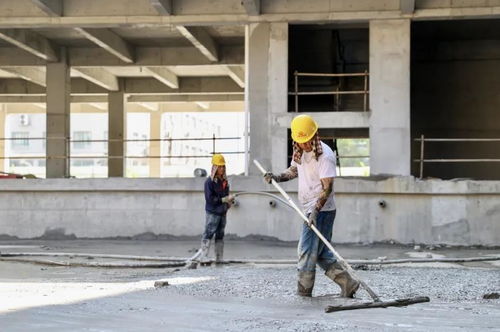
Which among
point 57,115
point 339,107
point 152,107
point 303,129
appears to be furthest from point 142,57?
point 303,129

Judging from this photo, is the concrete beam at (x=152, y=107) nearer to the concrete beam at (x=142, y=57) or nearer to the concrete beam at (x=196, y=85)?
the concrete beam at (x=196, y=85)

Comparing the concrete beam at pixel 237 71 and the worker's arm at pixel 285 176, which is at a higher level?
the concrete beam at pixel 237 71

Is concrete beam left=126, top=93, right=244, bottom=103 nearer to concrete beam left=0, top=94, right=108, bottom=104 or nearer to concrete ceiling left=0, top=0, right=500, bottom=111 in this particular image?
concrete ceiling left=0, top=0, right=500, bottom=111

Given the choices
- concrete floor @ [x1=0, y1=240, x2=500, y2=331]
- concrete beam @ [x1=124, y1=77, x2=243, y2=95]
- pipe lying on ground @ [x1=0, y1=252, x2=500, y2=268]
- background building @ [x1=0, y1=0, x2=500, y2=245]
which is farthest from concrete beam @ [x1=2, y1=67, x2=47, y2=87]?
concrete floor @ [x1=0, y1=240, x2=500, y2=331]

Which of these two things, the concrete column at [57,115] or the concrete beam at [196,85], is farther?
the concrete beam at [196,85]

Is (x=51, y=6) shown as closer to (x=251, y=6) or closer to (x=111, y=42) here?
(x=111, y=42)

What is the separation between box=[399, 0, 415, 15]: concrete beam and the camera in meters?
14.5

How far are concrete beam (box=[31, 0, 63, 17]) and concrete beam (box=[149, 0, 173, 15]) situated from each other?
7.91 ft

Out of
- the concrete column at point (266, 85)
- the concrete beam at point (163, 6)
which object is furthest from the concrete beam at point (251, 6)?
the concrete beam at point (163, 6)

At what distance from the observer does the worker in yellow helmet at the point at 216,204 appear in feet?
34.1

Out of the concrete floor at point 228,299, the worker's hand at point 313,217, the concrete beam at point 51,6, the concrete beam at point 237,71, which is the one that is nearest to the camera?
the concrete floor at point 228,299

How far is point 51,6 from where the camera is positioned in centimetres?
1552

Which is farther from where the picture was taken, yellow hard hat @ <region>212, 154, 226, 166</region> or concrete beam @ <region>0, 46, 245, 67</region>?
concrete beam @ <region>0, 46, 245, 67</region>

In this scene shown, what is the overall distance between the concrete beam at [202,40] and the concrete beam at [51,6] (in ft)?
9.42
